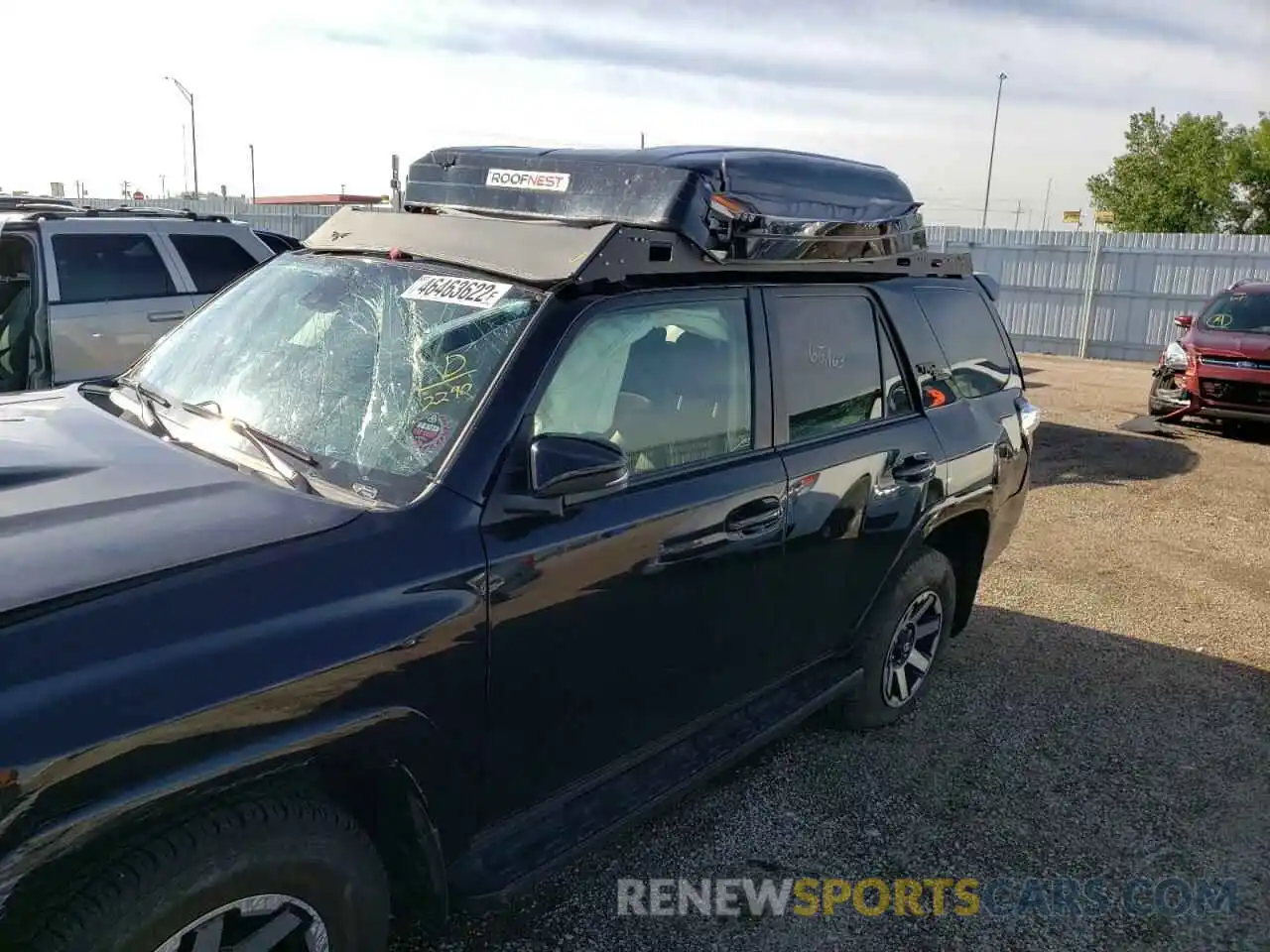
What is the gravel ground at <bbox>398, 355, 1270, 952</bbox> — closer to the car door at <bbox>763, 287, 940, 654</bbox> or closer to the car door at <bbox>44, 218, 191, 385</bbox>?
the car door at <bbox>763, 287, 940, 654</bbox>

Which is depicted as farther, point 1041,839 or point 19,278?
point 19,278

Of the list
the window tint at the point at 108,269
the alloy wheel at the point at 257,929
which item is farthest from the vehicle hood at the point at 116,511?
the window tint at the point at 108,269

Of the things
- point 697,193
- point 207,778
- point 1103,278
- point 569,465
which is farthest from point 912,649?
point 1103,278

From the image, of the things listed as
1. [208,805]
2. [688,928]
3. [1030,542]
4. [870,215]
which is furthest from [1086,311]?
[208,805]

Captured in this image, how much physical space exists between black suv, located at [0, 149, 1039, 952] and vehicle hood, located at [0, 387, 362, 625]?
0.03 feet

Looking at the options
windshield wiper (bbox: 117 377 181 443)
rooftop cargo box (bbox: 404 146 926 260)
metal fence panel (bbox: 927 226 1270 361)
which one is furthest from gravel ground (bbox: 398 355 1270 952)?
metal fence panel (bbox: 927 226 1270 361)

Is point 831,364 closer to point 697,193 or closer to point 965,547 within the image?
point 697,193

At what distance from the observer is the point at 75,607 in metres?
1.78

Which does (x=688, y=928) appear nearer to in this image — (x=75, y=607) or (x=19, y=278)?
(x=75, y=607)

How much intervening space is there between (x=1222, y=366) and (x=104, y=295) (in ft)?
34.8

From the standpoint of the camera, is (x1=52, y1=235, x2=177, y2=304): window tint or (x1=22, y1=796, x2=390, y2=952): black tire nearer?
(x1=22, y1=796, x2=390, y2=952): black tire

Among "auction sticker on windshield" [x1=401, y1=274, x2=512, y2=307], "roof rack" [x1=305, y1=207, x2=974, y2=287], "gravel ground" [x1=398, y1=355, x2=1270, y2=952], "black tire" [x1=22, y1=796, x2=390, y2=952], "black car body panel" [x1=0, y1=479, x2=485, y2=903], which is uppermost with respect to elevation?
"roof rack" [x1=305, y1=207, x2=974, y2=287]

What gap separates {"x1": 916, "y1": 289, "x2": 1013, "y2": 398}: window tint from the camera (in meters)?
4.27

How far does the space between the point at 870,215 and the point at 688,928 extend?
252 cm
